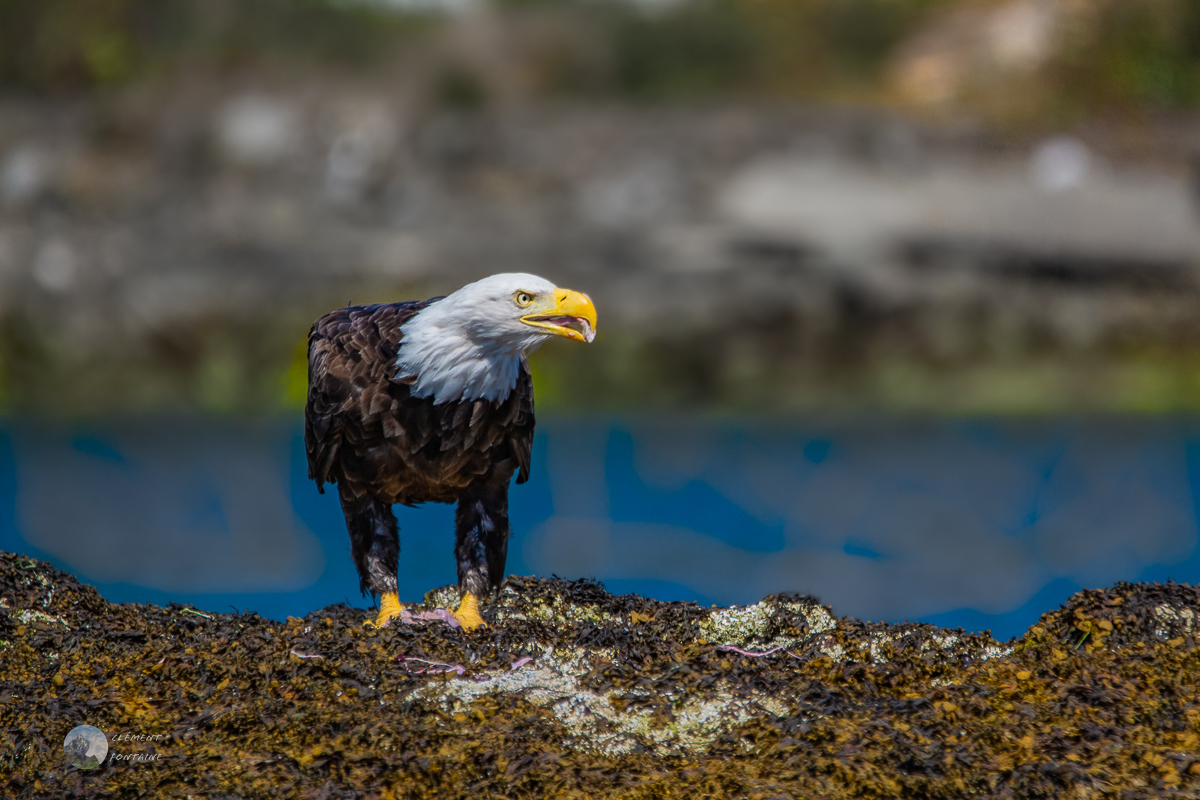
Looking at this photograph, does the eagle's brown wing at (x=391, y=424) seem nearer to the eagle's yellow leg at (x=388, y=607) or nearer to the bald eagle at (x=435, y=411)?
the bald eagle at (x=435, y=411)

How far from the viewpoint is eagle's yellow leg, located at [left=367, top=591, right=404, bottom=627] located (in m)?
3.08

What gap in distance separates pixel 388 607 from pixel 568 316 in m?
1.11

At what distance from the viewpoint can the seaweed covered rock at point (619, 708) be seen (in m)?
1.87

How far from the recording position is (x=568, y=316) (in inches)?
108

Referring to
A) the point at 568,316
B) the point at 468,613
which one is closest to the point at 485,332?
the point at 568,316

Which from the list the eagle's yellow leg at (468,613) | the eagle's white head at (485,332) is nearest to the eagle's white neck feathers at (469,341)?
the eagle's white head at (485,332)

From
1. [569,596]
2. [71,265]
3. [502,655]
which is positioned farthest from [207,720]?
[71,265]

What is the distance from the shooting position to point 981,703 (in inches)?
84.8

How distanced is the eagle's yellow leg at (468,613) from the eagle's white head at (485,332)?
2.21 feet
